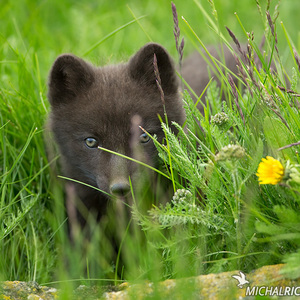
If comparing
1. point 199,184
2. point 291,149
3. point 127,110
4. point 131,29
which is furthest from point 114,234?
point 131,29

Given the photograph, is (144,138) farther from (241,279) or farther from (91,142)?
(241,279)

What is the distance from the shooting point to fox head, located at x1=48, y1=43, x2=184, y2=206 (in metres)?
3.40

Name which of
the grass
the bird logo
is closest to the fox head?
the grass

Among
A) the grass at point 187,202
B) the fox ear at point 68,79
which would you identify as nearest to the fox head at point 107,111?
the fox ear at point 68,79

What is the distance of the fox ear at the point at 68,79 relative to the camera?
364cm

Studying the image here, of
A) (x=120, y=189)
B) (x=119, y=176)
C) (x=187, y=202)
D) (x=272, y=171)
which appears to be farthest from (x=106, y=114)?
(x=272, y=171)

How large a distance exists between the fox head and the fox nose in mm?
86

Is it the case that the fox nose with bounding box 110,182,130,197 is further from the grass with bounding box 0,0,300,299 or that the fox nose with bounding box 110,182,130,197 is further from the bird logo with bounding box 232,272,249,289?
the bird logo with bounding box 232,272,249,289

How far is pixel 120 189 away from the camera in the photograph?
10.2 feet

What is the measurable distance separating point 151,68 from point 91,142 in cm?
67

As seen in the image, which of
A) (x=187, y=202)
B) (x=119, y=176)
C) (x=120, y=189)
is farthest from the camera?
(x=119, y=176)

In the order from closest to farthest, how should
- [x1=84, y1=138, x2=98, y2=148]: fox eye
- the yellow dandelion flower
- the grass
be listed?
the yellow dandelion flower < the grass < [x1=84, y1=138, x2=98, y2=148]: fox eye

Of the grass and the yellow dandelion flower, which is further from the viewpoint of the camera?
the grass

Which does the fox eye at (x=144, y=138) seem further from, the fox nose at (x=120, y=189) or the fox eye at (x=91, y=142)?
the fox nose at (x=120, y=189)
